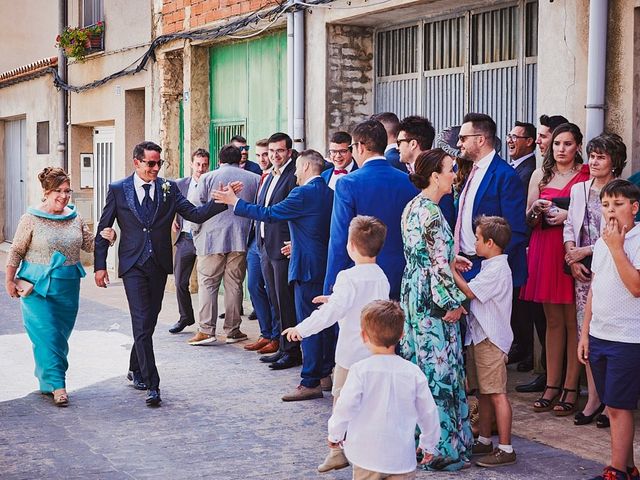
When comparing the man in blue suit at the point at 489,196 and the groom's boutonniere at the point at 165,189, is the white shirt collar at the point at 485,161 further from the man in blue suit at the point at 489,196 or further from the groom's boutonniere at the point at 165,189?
the groom's boutonniere at the point at 165,189

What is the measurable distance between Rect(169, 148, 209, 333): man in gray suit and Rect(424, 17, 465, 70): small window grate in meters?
2.57

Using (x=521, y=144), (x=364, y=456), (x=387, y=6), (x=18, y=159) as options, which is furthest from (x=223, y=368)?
(x=18, y=159)

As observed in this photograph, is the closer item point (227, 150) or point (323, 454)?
point (323, 454)

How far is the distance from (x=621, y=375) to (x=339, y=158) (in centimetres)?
368

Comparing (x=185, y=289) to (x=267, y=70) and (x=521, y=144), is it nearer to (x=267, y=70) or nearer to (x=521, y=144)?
(x=267, y=70)

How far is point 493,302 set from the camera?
6.27m

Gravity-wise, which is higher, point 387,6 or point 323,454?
point 387,6

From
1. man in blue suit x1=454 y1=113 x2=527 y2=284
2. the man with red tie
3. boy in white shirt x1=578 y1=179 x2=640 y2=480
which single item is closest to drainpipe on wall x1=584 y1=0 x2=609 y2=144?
man in blue suit x1=454 y1=113 x2=527 y2=284

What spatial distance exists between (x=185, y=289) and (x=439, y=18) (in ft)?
12.6

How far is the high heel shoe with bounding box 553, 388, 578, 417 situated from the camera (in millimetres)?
7379

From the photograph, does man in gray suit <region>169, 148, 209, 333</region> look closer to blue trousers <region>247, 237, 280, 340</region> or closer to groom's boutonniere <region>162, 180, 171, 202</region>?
blue trousers <region>247, 237, 280, 340</region>

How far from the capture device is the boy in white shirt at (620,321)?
5.55m

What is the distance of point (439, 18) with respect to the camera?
1053cm

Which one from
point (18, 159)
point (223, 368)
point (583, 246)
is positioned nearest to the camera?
point (583, 246)
